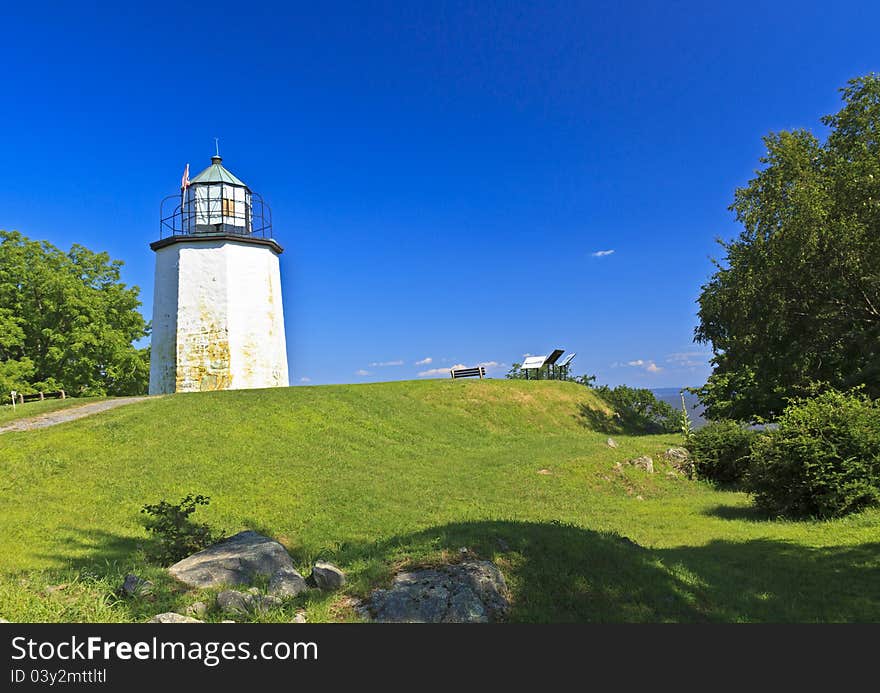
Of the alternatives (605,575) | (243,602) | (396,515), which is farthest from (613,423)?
(243,602)

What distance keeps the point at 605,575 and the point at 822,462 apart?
344 inches

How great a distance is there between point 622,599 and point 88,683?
5.64 metres

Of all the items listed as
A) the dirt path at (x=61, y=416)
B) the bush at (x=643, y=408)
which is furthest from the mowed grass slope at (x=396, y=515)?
the bush at (x=643, y=408)

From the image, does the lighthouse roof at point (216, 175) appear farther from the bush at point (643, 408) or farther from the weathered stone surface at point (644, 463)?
the bush at point (643, 408)

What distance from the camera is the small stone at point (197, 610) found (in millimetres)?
6213

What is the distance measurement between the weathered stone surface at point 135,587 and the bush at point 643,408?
34408 mm

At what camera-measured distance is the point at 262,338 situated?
28016mm

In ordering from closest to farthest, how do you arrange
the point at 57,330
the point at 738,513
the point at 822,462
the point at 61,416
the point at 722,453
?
the point at 822,462 → the point at 738,513 → the point at 722,453 → the point at 61,416 → the point at 57,330

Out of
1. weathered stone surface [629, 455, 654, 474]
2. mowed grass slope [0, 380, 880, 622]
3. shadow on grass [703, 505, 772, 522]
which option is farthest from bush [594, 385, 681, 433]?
shadow on grass [703, 505, 772, 522]

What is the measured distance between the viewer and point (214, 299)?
1048 inches

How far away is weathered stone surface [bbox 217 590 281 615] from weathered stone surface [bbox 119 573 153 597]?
40.6 inches

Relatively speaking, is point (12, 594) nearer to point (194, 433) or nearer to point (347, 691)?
point (347, 691)

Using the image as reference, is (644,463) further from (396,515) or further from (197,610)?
A: (197,610)

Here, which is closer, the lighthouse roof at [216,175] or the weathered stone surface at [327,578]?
the weathered stone surface at [327,578]
